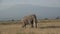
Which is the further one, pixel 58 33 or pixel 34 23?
pixel 34 23

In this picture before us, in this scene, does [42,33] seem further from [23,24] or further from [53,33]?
[23,24]

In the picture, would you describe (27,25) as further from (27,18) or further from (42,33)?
(42,33)

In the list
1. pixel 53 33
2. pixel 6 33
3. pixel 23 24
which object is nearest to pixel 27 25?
pixel 23 24

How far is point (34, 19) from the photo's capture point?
65.8ft

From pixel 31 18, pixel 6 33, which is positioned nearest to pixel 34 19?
pixel 31 18

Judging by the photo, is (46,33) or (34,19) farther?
(34,19)

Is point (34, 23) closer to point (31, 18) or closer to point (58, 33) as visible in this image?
point (31, 18)

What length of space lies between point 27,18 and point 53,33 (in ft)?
18.9

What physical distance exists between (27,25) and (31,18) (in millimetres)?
1206

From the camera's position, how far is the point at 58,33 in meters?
14.7

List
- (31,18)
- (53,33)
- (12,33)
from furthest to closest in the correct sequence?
(31,18), (12,33), (53,33)

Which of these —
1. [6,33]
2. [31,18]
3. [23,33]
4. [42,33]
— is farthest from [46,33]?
[31,18]

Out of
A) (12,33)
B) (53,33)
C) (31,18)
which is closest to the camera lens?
(53,33)

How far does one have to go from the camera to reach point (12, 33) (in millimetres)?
15883
